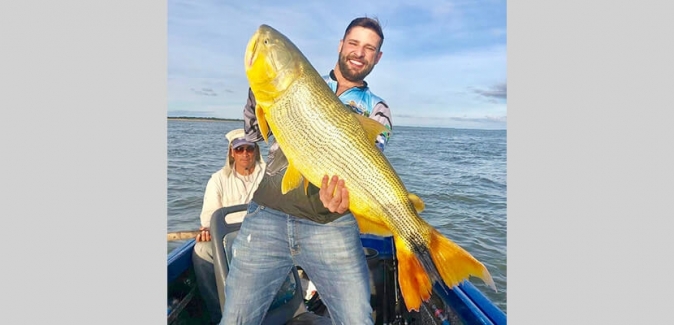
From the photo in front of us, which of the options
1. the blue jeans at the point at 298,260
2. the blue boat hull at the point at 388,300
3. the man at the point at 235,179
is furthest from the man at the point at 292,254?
the man at the point at 235,179

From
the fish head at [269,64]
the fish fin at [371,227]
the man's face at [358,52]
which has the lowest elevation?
the fish fin at [371,227]

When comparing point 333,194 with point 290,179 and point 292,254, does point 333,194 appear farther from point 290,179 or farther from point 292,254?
point 292,254

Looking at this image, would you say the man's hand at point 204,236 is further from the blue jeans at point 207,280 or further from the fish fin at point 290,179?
the fish fin at point 290,179

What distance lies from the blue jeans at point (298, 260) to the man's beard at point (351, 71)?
0.77m

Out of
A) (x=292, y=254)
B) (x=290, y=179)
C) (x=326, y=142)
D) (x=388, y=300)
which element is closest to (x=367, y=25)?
(x=326, y=142)

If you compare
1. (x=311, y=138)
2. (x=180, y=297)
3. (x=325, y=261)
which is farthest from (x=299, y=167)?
(x=180, y=297)

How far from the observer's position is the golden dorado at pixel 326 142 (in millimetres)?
1977

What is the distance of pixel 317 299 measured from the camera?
11.3 ft

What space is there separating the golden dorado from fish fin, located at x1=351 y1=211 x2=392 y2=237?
0.02 m

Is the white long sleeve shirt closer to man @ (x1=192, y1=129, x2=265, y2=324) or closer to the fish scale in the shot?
man @ (x1=192, y1=129, x2=265, y2=324)

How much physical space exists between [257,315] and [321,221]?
0.56m

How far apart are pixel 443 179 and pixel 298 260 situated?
48.5ft

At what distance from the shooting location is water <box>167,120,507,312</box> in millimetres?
10320

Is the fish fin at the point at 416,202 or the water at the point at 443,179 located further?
the water at the point at 443,179
